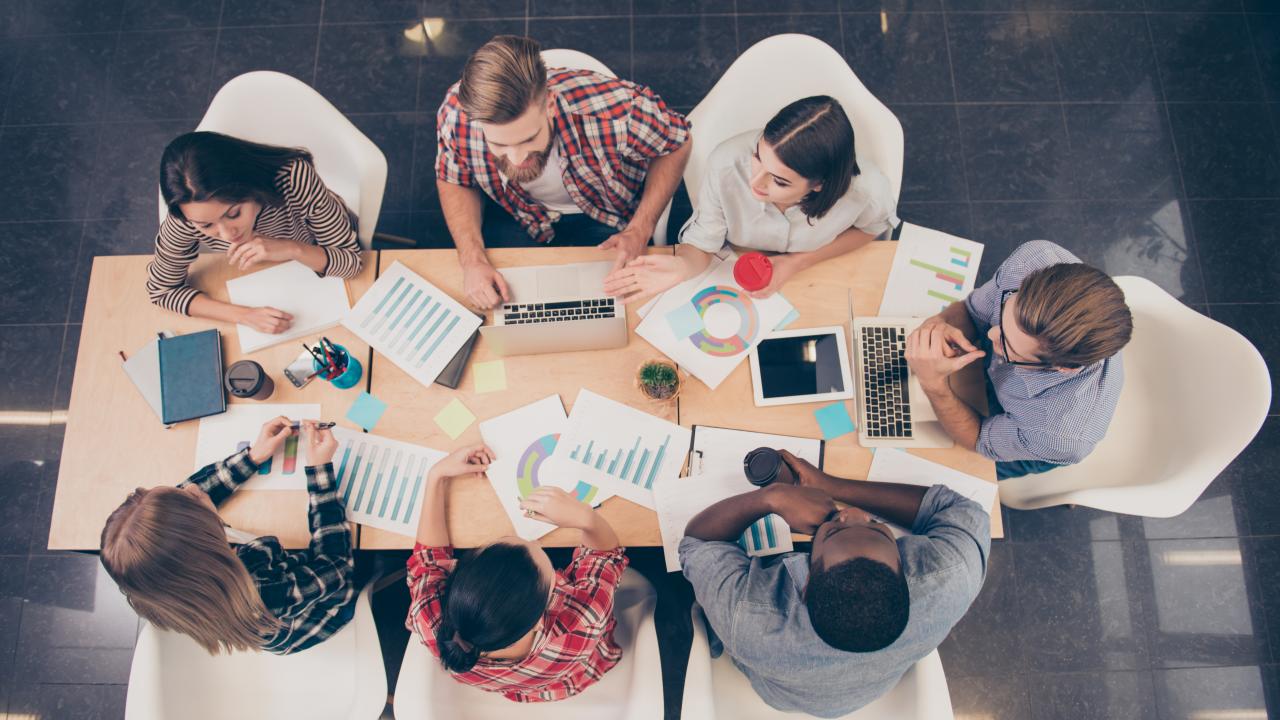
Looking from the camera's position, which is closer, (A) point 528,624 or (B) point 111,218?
(A) point 528,624

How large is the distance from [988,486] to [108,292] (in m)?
2.45

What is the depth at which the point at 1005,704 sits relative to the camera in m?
2.40

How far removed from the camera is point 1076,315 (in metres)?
1.50

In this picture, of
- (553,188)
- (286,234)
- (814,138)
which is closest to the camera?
(814,138)

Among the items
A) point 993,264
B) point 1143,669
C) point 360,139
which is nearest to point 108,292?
point 360,139

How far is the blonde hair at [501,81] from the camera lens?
153 cm

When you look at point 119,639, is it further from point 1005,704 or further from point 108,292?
point 1005,704

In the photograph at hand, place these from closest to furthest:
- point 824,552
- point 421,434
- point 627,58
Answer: point 824,552, point 421,434, point 627,58

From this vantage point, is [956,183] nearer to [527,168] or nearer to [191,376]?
[527,168]

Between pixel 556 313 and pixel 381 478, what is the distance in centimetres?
65

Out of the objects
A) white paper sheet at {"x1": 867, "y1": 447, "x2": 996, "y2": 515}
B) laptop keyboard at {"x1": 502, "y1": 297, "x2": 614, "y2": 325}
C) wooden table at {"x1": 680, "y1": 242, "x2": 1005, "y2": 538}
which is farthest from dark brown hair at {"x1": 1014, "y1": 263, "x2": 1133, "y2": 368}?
laptop keyboard at {"x1": 502, "y1": 297, "x2": 614, "y2": 325}

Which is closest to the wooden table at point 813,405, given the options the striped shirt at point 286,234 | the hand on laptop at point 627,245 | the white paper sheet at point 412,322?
the hand on laptop at point 627,245

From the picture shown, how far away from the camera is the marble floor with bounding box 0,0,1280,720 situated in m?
2.44

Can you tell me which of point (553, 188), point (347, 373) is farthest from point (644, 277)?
point (347, 373)
